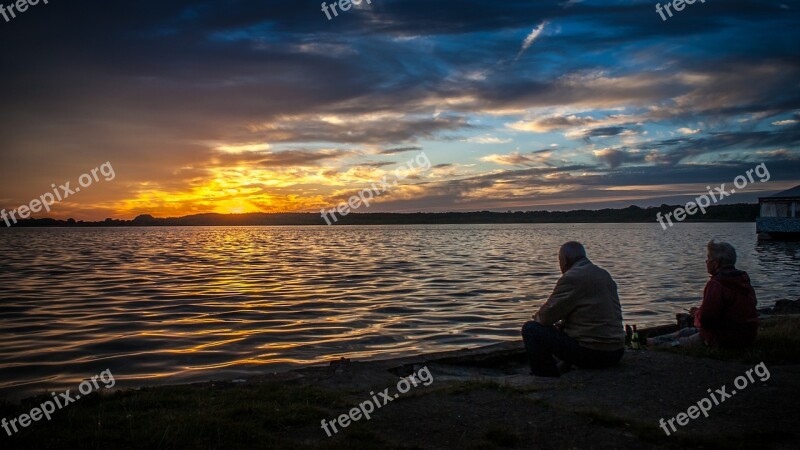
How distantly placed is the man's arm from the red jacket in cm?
224

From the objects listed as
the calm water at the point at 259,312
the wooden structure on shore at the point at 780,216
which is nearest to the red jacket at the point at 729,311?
the calm water at the point at 259,312

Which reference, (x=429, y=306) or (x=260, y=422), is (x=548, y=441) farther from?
(x=429, y=306)

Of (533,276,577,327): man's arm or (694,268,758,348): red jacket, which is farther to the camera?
(694,268,758,348): red jacket

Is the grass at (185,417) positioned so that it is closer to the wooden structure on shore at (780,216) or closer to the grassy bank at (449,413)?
the grassy bank at (449,413)

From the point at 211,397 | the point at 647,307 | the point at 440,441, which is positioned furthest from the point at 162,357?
the point at 647,307

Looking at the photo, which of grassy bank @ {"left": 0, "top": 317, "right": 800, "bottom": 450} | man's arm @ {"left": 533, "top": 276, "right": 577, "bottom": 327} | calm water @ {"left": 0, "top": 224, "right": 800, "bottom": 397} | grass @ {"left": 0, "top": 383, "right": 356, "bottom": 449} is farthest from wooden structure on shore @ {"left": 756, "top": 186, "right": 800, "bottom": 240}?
grass @ {"left": 0, "top": 383, "right": 356, "bottom": 449}

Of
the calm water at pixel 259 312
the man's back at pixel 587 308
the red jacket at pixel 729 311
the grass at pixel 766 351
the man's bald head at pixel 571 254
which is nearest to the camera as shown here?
the man's back at pixel 587 308

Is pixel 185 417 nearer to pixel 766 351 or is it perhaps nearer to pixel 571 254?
pixel 571 254

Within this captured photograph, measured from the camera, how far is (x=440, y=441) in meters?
5.14

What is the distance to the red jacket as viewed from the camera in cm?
790

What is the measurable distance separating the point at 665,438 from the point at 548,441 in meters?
1.10

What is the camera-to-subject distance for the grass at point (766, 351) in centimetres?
800

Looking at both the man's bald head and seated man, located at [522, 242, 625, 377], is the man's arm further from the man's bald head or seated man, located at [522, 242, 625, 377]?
the man's bald head

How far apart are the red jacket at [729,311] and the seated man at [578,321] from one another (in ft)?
5.49
